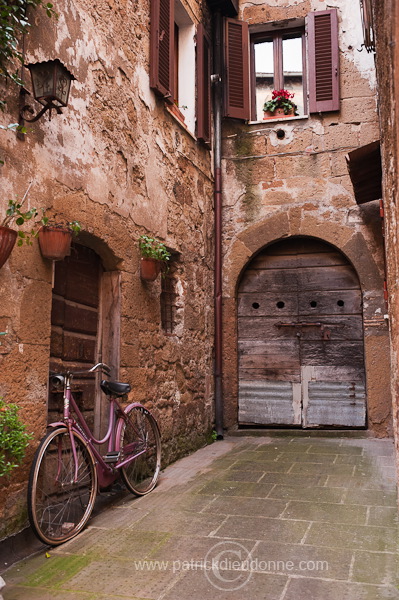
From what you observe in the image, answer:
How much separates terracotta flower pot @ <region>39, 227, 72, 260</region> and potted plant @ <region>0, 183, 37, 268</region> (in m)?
0.07

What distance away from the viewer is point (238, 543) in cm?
313

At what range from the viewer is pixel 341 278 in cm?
680

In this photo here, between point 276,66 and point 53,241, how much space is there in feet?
17.2

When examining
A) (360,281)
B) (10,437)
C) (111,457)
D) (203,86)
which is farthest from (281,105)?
(10,437)

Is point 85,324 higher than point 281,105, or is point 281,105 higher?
point 281,105

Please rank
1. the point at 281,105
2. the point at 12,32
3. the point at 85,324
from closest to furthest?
the point at 12,32
the point at 85,324
the point at 281,105

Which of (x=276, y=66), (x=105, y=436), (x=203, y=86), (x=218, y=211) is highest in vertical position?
(x=276, y=66)

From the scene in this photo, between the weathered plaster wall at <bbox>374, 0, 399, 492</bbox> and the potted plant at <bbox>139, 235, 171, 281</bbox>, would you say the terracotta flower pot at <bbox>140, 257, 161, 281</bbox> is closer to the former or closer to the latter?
the potted plant at <bbox>139, 235, 171, 281</bbox>

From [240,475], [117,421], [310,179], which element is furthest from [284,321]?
[117,421]

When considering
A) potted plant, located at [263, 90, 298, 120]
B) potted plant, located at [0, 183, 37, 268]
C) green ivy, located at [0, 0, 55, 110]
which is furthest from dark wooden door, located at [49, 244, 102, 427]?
potted plant, located at [263, 90, 298, 120]

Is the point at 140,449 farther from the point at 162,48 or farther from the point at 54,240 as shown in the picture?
the point at 162,48

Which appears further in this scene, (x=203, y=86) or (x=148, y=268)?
(x=203, y=86)

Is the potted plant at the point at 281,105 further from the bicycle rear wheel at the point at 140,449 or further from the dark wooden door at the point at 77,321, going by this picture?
the bicycle rear wheel at the point at 140,449

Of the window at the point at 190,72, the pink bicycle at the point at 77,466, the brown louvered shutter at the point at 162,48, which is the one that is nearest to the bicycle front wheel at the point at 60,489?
the pink bicycle at the point at 77,466
